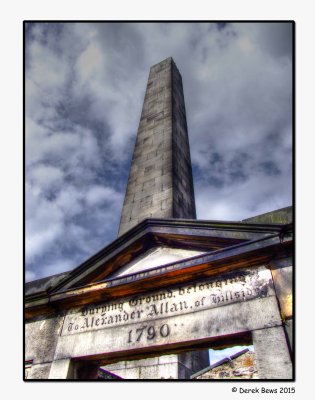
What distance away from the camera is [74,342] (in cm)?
469

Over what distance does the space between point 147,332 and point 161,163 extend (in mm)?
4691

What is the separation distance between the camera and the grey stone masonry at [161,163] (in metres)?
7.21

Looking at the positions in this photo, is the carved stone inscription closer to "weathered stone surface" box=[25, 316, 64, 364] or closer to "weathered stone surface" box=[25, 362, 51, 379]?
"weathered stone surface" box=[25, 316, 64, 364]

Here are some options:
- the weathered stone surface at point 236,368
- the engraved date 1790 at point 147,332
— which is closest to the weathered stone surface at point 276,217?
the engraved date 1790 at point 147,332

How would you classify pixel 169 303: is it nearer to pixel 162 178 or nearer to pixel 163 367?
pixel 163 367

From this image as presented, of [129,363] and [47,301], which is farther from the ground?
[47,301]

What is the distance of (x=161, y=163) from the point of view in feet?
26.3

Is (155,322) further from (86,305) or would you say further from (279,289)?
(279,289)

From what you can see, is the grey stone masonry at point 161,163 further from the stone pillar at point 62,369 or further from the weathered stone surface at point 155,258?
the stone pillar at point 62,369

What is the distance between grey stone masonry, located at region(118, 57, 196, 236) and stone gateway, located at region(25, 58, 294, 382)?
1.77m

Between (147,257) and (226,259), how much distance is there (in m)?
1.61

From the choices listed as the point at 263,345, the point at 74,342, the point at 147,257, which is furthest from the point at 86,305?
the point at 263,345

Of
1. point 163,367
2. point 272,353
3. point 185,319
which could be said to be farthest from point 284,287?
point 163,367

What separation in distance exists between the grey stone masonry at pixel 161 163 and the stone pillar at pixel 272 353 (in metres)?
3.42
